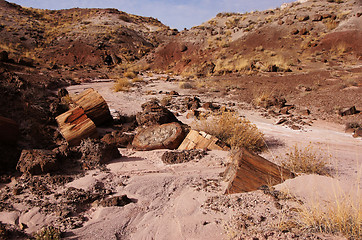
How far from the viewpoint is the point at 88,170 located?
4.02m

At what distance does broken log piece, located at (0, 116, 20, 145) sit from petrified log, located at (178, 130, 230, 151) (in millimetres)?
3400

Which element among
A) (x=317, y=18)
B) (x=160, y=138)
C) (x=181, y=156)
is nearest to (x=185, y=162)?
(x=181, y=156)

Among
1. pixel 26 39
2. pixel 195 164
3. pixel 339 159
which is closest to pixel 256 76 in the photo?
pixel 339 159

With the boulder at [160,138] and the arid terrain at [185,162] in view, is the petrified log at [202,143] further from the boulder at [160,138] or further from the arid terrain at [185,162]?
the boulder at [160,138]

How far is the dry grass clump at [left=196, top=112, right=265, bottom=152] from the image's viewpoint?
499 cm

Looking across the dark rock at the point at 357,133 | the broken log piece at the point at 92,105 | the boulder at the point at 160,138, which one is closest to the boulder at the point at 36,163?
the boulder at the point at 160,138

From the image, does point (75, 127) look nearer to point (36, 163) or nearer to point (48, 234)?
point (36, 163)

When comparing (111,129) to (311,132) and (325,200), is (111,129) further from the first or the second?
(311,132)

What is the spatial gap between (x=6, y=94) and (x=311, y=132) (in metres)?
8.59

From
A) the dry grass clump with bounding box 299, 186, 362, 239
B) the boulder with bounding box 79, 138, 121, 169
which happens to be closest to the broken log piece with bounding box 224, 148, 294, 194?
the dry grass clump with bounding box 299, 186, 362, 239

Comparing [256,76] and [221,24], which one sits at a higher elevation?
[221,24]

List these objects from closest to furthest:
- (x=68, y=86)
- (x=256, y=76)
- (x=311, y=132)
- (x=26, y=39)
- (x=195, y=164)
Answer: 1. (x=195, y=164)
2. (x=311, y=132)
3. (x=68, y=86)
4. (x=256, y=76)
5. (x=26, y=39)

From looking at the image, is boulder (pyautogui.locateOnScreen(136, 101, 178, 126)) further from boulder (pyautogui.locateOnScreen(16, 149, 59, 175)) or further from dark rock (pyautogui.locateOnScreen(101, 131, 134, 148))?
boulder (pyautogui.locateOnScreen(16, 149, 59, 175))

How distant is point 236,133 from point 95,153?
3149mm
